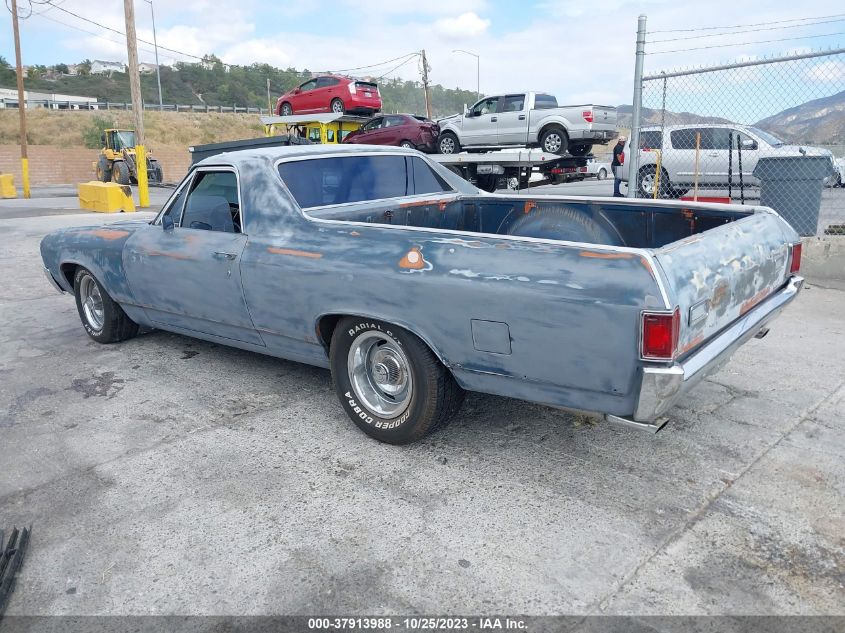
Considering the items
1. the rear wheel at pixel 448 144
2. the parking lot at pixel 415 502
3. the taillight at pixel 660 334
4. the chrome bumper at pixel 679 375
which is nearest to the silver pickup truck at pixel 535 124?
the rear wheel at pixel 448 144

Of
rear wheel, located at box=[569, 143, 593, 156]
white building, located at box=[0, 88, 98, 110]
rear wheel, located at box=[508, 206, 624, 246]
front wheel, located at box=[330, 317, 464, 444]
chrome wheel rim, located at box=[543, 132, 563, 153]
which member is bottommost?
front wheel, located at box=[330, 317, 464, 444]

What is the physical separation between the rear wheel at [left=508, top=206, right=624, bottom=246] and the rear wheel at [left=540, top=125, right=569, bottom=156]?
428 inches

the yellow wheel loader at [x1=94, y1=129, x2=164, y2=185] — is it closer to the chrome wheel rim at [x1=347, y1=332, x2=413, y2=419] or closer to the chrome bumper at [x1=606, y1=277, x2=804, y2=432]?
the chrome wheel rim at [x1=347, y1=332, x2=413, y2=419]

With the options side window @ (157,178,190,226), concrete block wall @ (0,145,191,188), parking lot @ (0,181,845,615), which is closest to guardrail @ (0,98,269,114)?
concrete block wall @ (0,145,191,188)

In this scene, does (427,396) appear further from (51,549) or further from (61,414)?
(61,414)

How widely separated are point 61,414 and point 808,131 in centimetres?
826

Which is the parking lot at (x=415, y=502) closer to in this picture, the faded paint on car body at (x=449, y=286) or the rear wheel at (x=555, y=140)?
the faded paint on car body at (x=449, y=286)

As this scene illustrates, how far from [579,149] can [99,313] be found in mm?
12237

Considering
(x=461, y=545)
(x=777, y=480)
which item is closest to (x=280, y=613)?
(x=461, y=545)

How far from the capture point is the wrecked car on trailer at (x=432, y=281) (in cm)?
277

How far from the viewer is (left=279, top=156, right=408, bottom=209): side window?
4.27 m

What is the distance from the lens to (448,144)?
17.2 metres

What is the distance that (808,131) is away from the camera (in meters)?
8.01

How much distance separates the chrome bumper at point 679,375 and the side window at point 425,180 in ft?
8.16
